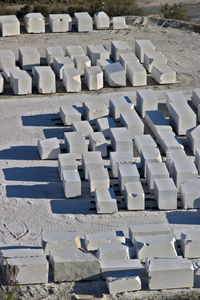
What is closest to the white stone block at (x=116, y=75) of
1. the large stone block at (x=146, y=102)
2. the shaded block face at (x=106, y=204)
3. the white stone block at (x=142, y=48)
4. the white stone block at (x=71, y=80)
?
the white stone block at (x=71, y=80)

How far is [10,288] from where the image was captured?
18.4 metres

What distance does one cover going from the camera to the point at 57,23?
34.1 m

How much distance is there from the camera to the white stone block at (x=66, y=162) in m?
23.0

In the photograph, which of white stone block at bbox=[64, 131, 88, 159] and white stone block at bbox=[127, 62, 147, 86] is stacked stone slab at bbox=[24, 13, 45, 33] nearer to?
white stone block at bbox=[127, 62, 147, 86]

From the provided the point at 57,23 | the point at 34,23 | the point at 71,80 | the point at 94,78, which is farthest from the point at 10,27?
the point at 94,78

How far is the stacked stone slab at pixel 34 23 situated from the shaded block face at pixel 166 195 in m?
13.4

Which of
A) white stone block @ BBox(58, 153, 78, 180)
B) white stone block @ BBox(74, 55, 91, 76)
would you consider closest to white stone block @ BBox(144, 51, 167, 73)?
white stone block @ BBox(74, 55, 91, 76)

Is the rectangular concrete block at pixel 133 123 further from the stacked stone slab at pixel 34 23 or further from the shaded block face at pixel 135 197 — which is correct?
the stacked stone slab at pixel 34 23

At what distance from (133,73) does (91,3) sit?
9.83 meters

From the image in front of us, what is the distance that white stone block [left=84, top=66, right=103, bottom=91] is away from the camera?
93.7 feet

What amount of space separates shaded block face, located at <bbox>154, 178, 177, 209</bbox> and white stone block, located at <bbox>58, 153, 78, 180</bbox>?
220 cm

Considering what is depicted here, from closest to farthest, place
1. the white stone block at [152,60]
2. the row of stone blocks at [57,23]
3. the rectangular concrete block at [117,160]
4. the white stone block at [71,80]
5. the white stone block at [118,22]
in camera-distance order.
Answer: the rectangular concrete block at [117,160] → the white stone block at [71,80] → the white stone block at [152,60] → the row of stone blocks at [57,23] → the white stone block at [118,22]

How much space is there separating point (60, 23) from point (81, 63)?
4.65 meters

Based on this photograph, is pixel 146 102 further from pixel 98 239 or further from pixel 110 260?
pixel 110 260
